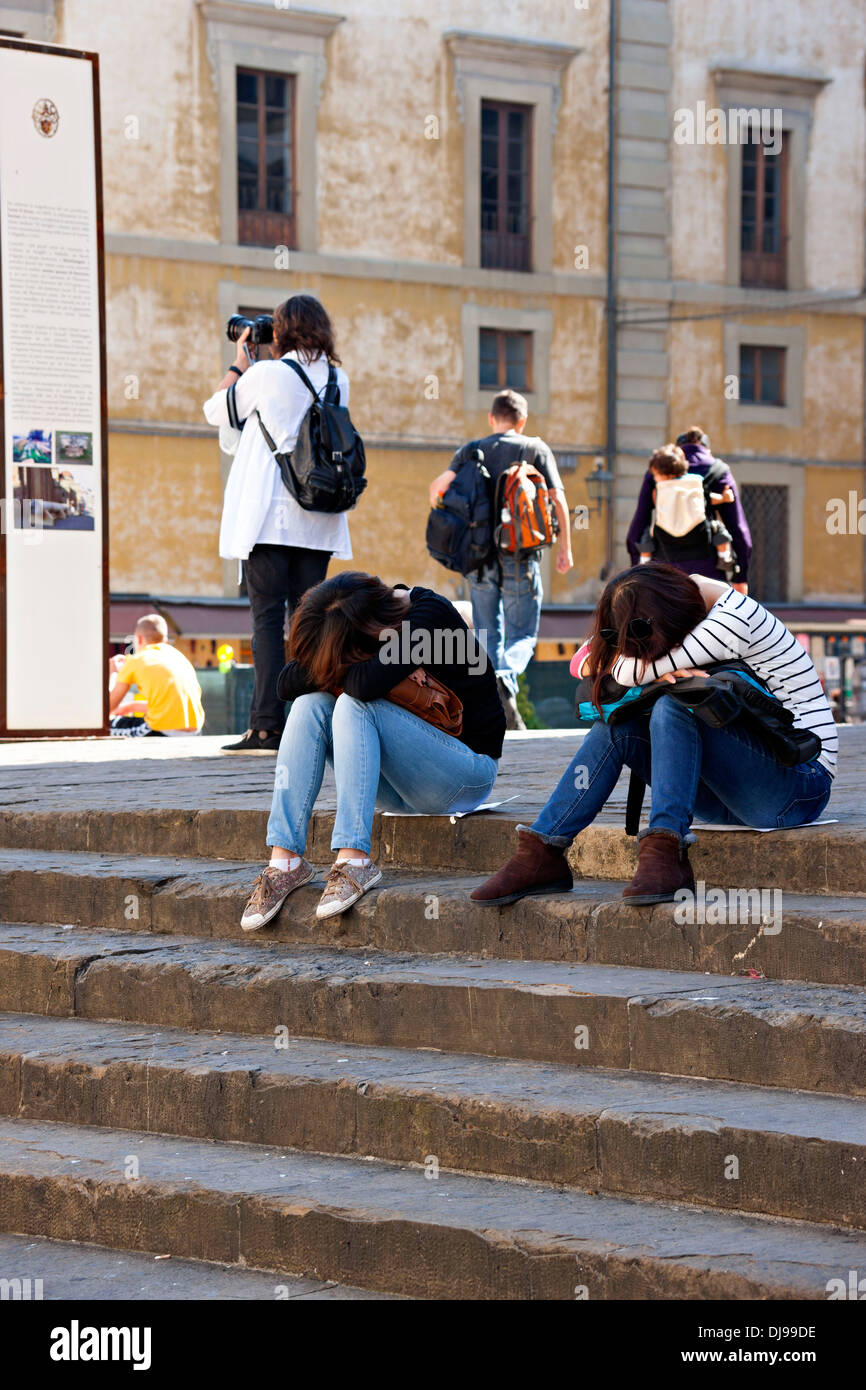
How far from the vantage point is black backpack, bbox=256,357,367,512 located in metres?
7.14

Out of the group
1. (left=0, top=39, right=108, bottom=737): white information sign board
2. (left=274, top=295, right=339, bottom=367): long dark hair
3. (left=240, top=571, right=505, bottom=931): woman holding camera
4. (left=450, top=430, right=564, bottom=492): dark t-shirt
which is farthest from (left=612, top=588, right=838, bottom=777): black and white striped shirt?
(left=0, top=39, right=108, bottom=737): white information sign board

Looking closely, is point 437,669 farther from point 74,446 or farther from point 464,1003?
point 74,446

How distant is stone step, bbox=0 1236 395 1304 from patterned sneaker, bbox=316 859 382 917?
1.17m

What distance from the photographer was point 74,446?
9414 millimetres

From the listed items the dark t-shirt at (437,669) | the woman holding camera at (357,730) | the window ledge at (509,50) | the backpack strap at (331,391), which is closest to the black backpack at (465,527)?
the backpack strap at (331,391)

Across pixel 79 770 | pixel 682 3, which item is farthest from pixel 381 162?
pixel 79 770

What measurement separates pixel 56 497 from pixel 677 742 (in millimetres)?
5528

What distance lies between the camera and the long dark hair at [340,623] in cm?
506

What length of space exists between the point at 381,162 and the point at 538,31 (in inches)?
113

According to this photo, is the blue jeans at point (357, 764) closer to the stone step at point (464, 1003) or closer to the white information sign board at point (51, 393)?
the stone step at point (464, 1003)

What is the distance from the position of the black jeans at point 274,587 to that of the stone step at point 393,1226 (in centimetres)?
313

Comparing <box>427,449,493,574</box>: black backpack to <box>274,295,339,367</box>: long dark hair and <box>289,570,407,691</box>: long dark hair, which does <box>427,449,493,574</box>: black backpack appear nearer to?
<box>274,295,339,367</box>: long dark hair
